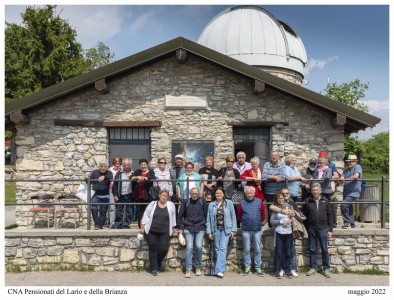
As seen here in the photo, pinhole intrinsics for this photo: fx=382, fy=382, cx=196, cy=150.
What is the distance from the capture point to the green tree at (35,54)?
24984mm

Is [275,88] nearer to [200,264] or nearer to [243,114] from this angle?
[243,114]

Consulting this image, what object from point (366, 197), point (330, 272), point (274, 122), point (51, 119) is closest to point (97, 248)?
point (51, 119)

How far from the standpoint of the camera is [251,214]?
21.3 feet

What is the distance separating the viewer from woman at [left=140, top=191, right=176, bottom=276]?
6641mm

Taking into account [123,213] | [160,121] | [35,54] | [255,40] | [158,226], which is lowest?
[158,226]

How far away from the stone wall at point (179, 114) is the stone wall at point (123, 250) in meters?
2.01

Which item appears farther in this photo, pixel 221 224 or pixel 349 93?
pixel 349 93

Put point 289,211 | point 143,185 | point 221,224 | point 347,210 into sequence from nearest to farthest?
point 289,211 < point 221,224 < point 143,185 < point 347,210

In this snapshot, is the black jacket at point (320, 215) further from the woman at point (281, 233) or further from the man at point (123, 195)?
the man at point (123, 195)

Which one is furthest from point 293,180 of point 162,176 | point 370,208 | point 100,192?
point 100,192

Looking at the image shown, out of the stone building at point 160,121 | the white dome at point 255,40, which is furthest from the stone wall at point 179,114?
the white dome at point 255,40

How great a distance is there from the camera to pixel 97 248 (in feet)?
22.9

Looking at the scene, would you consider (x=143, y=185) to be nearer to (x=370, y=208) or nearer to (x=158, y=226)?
(x=158, y=226)

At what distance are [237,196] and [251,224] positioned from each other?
2.07ft
